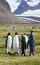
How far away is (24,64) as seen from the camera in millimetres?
24750

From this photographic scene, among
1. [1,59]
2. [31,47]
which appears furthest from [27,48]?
[1,59]

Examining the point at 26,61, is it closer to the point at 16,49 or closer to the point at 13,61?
the point at 13,61

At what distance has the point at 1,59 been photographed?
2694cm

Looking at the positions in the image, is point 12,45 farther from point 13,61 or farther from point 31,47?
point 13,61

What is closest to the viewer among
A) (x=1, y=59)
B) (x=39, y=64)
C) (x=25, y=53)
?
(x=39, y=64)

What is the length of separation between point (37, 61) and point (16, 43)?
525 centimetres

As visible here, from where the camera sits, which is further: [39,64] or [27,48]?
[27,48]

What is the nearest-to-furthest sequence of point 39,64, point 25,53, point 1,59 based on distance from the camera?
point 39,64, point 1,59, point 25,53

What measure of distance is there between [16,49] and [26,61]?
16.5ft

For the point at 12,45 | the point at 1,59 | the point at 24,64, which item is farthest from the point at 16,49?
the point at 24,64

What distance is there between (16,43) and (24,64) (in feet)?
19.3

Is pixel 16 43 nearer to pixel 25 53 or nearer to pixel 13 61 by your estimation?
pixel 25 53

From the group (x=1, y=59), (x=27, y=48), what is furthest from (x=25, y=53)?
(x=1, y=59)

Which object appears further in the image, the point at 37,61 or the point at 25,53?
the point at 25,53
